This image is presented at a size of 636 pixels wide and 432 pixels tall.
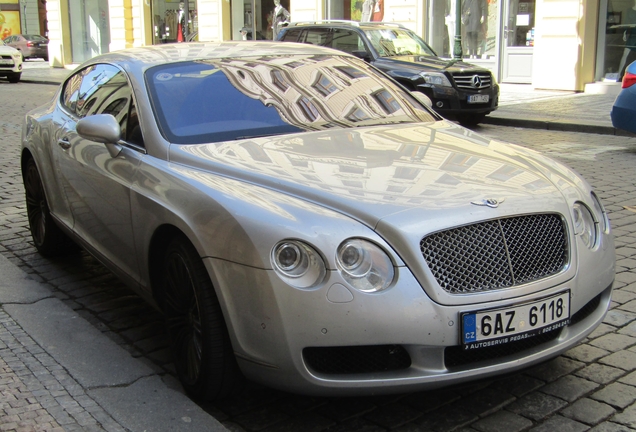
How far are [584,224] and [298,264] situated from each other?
4.26 feet

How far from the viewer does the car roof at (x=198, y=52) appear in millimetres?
4523

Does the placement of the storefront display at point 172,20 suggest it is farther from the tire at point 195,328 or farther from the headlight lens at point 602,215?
the headlight lens at point 602,215

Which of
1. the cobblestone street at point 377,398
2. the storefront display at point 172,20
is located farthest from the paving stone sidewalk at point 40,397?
the storefront display at point 172,20

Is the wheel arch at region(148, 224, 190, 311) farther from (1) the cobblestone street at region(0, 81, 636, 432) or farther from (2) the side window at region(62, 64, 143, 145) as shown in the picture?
(2) the side window at region(62, 64, 143, 145)

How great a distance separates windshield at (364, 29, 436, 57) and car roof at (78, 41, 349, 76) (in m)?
9.53

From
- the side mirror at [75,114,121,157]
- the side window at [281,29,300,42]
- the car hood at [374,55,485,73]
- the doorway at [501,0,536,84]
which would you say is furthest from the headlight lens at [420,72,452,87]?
the side mirror at [75,114,121,157]

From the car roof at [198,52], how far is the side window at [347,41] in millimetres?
9616

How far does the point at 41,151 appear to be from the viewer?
17.7 feet

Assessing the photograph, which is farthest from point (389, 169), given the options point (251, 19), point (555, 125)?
point (251, 19)

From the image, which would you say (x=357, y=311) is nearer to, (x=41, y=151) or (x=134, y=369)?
(x=134, y=369)

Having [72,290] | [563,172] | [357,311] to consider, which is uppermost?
[563,172]

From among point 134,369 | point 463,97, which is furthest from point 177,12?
point 134,369

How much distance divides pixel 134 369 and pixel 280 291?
1.12 metres

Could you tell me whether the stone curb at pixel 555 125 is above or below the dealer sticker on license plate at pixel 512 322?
below
